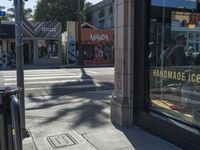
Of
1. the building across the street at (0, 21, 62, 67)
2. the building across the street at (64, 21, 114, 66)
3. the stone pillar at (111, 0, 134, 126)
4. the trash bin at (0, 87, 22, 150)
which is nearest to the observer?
the trash bin at (0, 87, 22, 150)

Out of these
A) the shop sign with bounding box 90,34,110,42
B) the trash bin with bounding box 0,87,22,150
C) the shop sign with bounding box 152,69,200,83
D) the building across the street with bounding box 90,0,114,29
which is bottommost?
the trash bin with bounding box 0,87,22,150

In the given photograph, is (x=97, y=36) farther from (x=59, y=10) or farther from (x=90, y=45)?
(x=59, y=10)

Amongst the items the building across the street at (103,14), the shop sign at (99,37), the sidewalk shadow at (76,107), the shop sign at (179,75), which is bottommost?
the sidewalk shadow at (76,107)

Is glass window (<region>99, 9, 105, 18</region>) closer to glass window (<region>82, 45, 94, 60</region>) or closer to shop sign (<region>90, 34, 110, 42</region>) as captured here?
shop sign (<region>90, 34, 110, 42</region>)

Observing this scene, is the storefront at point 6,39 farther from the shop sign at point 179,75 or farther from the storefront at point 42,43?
the shop sign at point 179,75

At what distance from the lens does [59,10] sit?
55.0 metres

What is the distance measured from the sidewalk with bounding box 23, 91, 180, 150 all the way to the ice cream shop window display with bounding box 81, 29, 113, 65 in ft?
75.8

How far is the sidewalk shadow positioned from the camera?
7.51m

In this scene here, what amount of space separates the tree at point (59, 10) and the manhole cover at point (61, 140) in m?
48.9

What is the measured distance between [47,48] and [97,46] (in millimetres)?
4658

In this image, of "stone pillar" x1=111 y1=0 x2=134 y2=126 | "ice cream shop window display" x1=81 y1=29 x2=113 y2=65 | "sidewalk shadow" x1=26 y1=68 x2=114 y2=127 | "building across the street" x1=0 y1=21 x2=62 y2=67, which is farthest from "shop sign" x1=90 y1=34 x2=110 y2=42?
"stone pillar" x1=111 y1=0 x2=134 y2=126

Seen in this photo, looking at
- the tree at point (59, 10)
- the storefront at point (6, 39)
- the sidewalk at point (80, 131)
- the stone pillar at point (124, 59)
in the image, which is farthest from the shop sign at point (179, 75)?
the tree at point (59, 10)

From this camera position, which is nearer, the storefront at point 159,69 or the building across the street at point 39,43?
the storefront at point 159,69

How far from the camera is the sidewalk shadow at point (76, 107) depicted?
24.6ft
